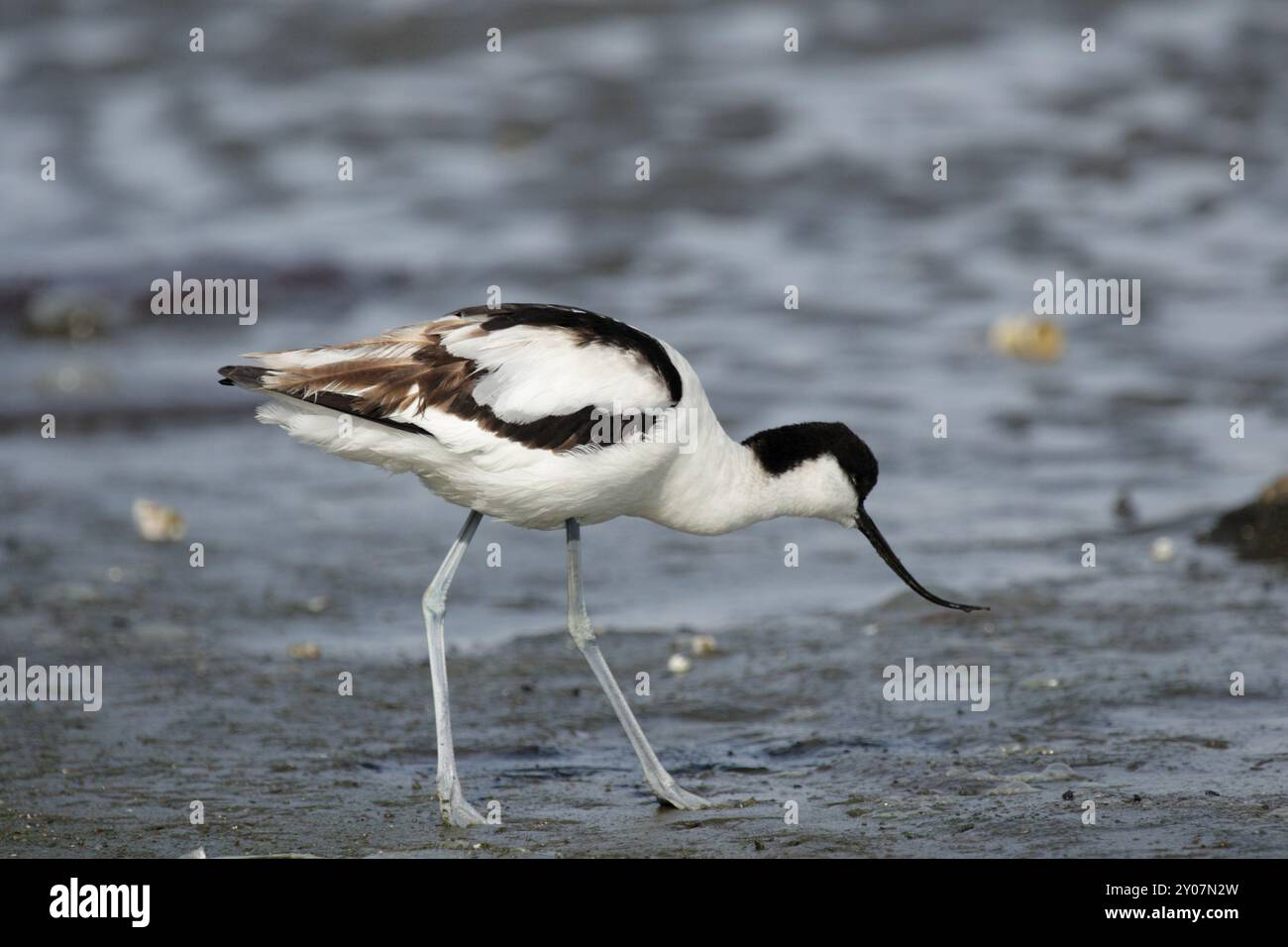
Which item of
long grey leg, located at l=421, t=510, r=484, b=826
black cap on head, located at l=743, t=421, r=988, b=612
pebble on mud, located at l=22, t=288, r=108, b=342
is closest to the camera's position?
long grey leg, located at l=421, t=510, r=484, b=826

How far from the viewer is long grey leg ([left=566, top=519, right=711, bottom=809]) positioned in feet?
18.1

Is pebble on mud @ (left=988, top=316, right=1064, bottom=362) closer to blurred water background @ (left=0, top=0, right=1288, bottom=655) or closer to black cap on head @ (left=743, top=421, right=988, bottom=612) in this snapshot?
blurred water background @ (left=0, top=0, right=1288, bottom=655)

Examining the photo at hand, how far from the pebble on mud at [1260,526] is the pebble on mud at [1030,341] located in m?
3.26

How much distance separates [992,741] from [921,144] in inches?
401

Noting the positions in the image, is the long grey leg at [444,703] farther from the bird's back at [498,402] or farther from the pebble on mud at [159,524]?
the pebble on mud at [159,524]

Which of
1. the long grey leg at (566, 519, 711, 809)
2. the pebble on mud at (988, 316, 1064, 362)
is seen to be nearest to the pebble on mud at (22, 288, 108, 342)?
the pebble on mud at (988, 316, 1064, 362)

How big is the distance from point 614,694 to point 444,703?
58 centimetres

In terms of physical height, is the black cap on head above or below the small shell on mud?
above

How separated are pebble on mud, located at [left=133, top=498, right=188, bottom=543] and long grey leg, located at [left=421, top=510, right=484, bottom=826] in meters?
3.23

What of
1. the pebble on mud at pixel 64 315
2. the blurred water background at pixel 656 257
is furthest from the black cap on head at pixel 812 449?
the pebble on mud at pixel 64 315

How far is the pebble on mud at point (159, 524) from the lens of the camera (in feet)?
28.8

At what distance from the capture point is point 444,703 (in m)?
5.62
